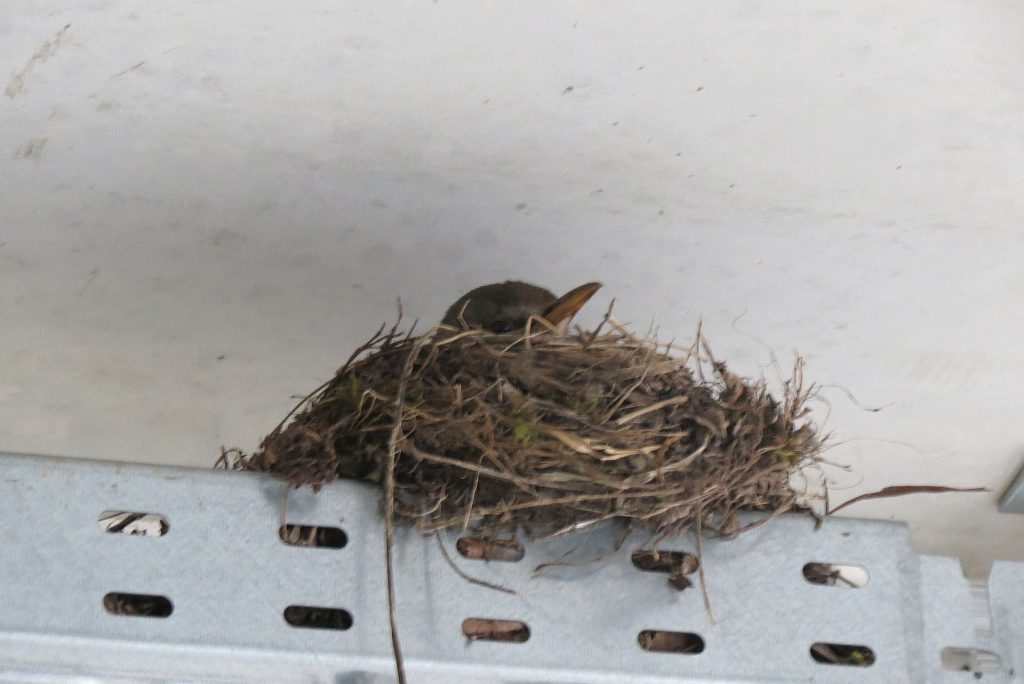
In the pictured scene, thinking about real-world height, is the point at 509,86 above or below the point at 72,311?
above

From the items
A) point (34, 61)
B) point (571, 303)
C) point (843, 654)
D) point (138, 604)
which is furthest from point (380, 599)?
point (34, 61)

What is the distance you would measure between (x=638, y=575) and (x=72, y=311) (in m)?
1.11

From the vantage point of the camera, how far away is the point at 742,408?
4.36ft

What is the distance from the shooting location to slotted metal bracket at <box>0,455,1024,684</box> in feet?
3.64

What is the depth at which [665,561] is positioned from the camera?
124 cm

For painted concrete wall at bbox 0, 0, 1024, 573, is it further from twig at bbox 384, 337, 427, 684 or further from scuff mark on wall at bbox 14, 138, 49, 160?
twig at bbox 384, 337, 427, 684

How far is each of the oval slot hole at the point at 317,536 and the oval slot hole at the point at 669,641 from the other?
1.14 feet

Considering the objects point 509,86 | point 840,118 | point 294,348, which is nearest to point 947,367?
point 840,118

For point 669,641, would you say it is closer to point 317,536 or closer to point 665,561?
point 665,561

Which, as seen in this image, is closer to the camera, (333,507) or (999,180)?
(333,507)

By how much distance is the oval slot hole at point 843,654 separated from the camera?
121 cm

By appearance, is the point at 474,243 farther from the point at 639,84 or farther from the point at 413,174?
the point at 639,84

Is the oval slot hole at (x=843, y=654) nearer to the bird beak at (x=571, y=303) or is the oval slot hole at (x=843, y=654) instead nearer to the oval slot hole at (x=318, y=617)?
the oval slot hole at (x=318, y=617)

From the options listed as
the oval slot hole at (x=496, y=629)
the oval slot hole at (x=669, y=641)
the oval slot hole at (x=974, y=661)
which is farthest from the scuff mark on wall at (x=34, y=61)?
the oval slot hole at (x=974, y=661)
